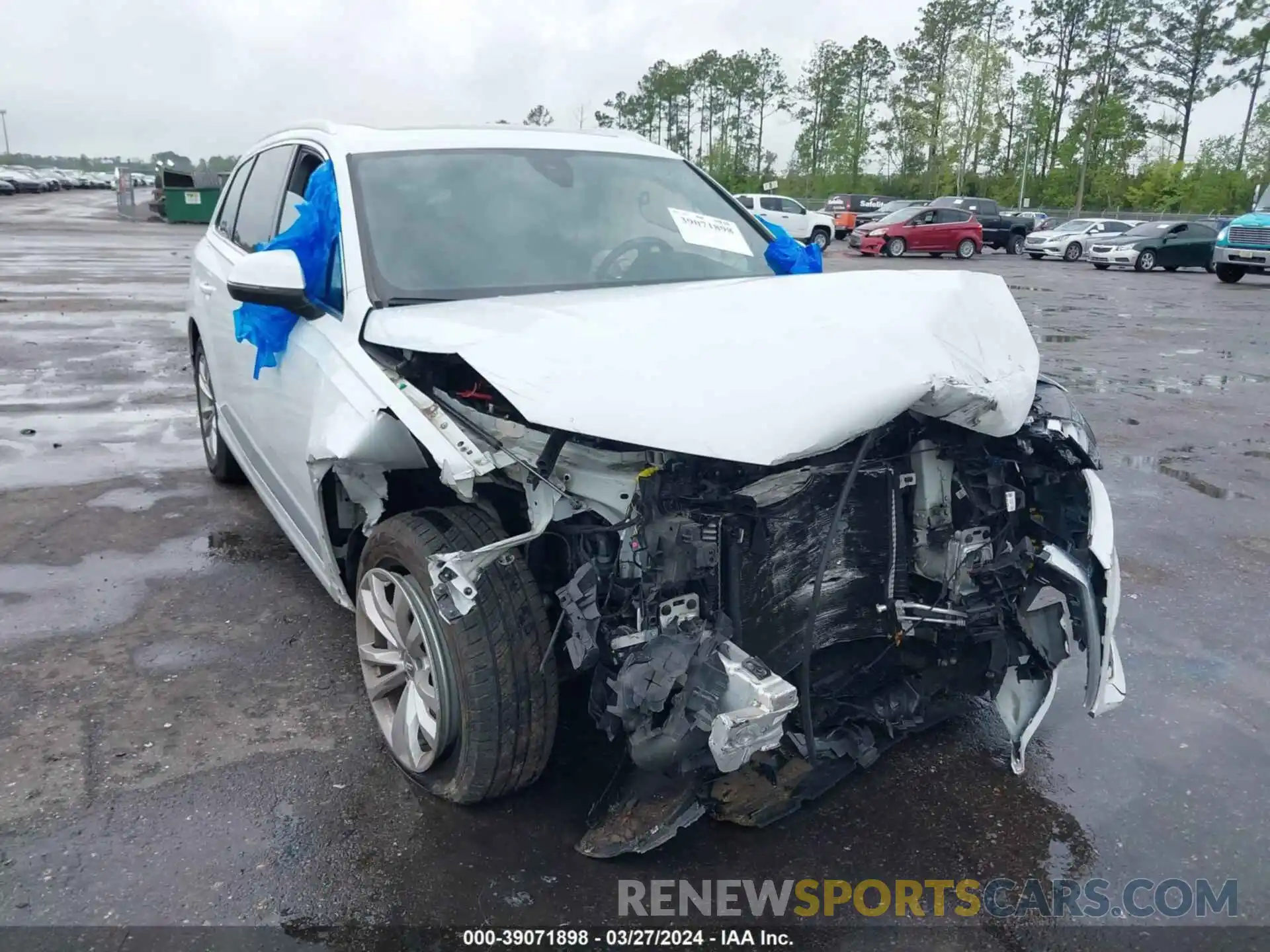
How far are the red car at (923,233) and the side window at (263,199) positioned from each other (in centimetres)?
2565

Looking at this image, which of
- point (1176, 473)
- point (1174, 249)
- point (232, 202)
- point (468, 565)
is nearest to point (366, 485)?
point (468, 565)

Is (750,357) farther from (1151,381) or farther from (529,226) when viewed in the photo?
(1151,381)

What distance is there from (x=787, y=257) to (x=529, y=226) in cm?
120

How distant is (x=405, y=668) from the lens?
288cm

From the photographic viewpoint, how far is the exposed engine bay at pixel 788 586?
2.40 metres

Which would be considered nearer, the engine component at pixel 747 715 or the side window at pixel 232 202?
the engine component at pixel 747 715

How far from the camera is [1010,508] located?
109 inches

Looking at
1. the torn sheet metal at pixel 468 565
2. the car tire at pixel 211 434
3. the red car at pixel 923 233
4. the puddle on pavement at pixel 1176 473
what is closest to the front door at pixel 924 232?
the red car at pixel 923 233

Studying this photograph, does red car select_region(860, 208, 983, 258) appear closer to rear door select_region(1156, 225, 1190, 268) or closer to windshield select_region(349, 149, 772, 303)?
rear door select_region(1156, 225, 1190, 268)

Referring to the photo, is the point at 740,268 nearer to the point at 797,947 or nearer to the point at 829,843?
the point at 829,843

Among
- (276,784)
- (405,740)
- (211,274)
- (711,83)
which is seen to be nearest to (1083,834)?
(405,740)

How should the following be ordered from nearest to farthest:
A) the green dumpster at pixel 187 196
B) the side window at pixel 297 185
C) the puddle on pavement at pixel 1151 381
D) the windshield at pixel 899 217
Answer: the side window at pixel 297 185 → the puddle on pavement at pixel 1151 381 → the windshield at pixel 899 217 → the green dumpster at pixel 187 196

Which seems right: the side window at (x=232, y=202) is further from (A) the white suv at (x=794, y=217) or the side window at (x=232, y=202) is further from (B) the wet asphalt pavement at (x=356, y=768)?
(A) the white suv at (x=794, y=217)

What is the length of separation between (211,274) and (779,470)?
11.6 ft
